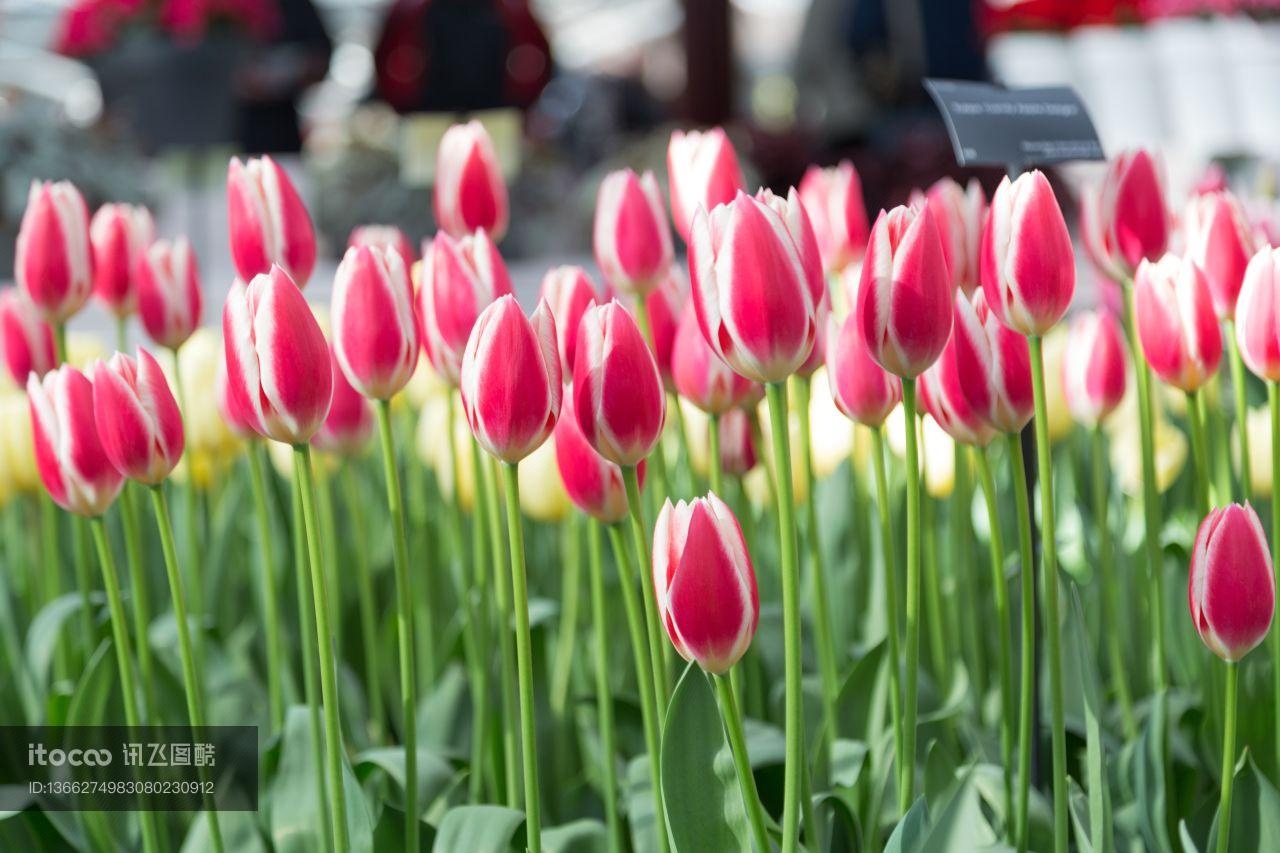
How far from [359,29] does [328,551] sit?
7.17 m

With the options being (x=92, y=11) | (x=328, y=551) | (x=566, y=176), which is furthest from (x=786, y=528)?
(x=566, y=176)

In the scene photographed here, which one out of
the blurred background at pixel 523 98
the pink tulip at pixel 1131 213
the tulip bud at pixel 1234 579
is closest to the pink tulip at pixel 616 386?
the tulip bud at pixel 1234 579

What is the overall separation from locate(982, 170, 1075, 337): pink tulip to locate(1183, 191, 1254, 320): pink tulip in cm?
16

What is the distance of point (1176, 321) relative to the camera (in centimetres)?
73

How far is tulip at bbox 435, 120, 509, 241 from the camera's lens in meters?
0.92

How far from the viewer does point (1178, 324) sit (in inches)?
28.9

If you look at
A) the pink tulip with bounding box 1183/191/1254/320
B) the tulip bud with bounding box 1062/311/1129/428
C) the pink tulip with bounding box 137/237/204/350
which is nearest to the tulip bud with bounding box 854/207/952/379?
the pink tulip with bounding box 1183/191/1254/320

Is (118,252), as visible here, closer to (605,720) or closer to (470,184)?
(470,184)

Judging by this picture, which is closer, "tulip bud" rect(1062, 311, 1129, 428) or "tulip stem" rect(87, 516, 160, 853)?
"tulip stem" rect(87, 516, 160, 853)

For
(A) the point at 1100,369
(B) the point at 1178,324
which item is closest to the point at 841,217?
(A) the point at 1100,369

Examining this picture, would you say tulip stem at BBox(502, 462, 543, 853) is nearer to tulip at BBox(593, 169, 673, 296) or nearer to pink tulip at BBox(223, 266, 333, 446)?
pink tulip at BBox(223, 266, 333, 446)

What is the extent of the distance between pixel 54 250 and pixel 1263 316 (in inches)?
27.3

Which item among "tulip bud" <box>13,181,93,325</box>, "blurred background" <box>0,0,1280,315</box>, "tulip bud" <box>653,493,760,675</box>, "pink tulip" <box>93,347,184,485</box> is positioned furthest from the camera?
"blurred background" <box>0,0,1280,315</box>

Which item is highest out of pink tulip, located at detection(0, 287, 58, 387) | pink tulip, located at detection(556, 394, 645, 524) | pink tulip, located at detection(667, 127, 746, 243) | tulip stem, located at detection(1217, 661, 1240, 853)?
pink tulip, located at detection(667, 127, 746, 243)
